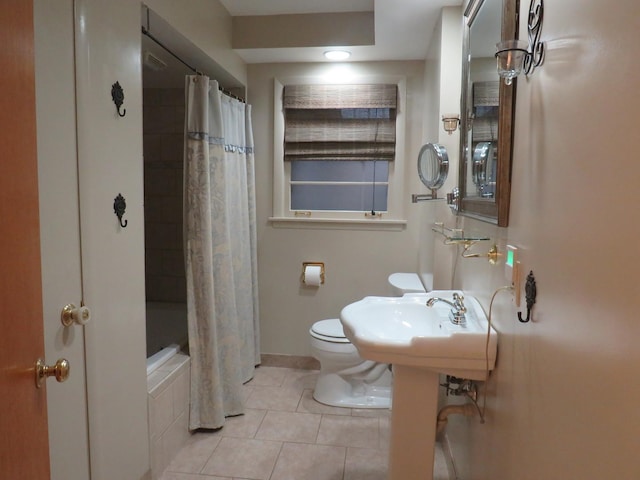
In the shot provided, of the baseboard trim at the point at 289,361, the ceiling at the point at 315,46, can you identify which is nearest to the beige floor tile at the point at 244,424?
the baseboard trim at the point at 289,361

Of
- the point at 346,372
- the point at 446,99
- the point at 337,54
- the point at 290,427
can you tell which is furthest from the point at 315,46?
the point at 290,427

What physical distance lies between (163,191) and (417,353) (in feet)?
8.94

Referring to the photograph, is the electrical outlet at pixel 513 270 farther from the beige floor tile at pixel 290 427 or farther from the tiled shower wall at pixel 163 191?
the tiled shower wall at pixel 163 191

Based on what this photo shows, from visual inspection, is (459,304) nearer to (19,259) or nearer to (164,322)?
(19,259)

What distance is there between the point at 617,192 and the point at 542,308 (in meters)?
0.41

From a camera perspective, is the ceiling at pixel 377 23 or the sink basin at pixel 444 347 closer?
the sink basin at pixel 444 347

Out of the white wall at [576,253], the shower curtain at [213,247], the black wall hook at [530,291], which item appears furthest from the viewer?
the shower curtain at [213,247]

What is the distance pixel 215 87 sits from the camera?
2.56m

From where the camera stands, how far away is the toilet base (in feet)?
9.49

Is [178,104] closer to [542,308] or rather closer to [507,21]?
[507,21]

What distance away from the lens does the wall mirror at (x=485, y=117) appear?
1.39m

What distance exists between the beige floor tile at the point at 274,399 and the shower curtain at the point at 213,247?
19 centimetres

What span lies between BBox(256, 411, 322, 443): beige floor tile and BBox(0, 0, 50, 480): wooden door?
1.66 meters

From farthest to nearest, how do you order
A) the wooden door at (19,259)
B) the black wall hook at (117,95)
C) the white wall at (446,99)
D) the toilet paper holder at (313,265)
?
the toilet paper holder at (313,265) < the white wall at (446,99) < the black wall hook at (117,95) < the wooden door at (19,259)
